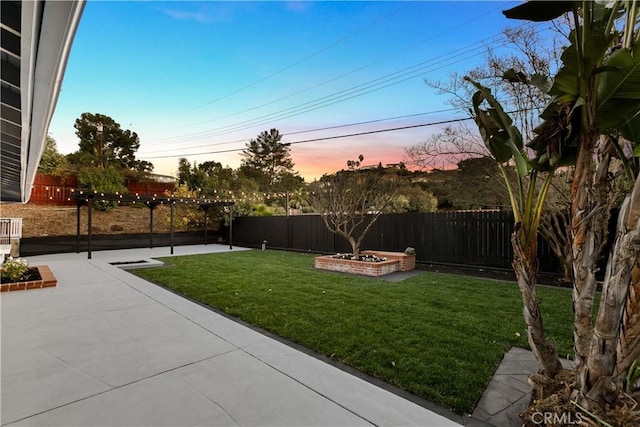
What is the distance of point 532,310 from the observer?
1947mm

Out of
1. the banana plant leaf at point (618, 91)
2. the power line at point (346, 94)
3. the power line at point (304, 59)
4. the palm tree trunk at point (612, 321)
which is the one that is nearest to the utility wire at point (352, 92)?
the power line at point (346, 94)

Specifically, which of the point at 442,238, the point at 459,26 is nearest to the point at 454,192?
the point at 442,238

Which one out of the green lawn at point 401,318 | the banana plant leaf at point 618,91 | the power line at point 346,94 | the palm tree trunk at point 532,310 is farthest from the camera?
the power line at point 346,94

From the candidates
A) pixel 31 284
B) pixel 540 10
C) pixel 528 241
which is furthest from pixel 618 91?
pixel 31 284

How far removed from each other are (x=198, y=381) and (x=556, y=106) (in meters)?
3.26

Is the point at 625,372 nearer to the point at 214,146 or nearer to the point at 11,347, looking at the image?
the point at 11,347

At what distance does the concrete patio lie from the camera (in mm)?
2029

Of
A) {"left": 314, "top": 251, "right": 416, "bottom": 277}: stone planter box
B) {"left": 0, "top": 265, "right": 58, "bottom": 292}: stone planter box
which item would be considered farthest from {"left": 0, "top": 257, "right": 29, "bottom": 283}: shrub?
{"left": 314, "top": 251, "right": 416, "bottom": 277}: stone planter box

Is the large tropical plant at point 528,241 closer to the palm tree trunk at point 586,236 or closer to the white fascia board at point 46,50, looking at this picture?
the palm tree trunk at point 586,236

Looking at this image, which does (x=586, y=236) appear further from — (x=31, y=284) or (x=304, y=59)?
(x=304, y=59)

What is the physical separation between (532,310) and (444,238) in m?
6.97

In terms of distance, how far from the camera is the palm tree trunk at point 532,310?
1937 mm

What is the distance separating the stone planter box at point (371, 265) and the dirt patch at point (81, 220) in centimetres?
1084

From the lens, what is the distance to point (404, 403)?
2211 millimetres
